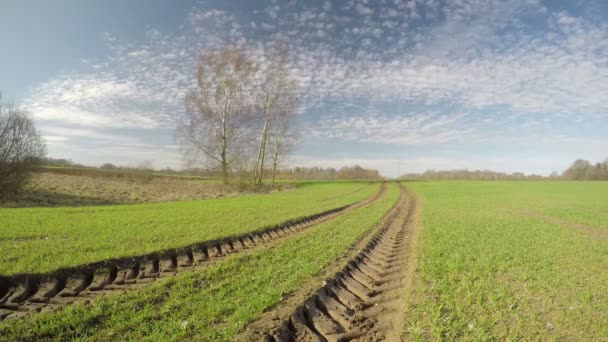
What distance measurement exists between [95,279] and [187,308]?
2747 mm

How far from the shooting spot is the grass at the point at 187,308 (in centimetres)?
385

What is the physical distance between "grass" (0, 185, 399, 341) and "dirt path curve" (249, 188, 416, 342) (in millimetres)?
550

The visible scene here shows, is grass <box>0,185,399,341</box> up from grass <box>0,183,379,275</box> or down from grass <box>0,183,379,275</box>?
down

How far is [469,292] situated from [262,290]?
4.30 m

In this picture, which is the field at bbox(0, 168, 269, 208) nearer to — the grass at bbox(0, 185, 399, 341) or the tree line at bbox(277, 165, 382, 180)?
the grass at bbox(0, 185, 399, 341)

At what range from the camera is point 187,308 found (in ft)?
15.1

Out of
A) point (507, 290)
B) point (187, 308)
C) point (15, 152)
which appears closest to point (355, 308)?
point (187, 308)

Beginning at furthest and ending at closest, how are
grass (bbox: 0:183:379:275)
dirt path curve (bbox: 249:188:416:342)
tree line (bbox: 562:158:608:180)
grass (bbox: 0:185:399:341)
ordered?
tree line (bbox: 562:158:608:180), grass (bbox: 0:183:379:275), dirt path curve (bbox: 249:188:416:342), grass (bbox: 0:185:399:341)

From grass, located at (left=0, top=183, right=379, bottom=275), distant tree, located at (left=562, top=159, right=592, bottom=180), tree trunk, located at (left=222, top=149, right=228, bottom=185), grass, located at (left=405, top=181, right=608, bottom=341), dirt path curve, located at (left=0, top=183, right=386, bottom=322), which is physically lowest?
grass, located at (left=405, top=181, right=608, bottom=341)

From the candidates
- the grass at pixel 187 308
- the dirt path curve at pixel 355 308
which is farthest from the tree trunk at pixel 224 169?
the dirt path curve at pixel 355 308

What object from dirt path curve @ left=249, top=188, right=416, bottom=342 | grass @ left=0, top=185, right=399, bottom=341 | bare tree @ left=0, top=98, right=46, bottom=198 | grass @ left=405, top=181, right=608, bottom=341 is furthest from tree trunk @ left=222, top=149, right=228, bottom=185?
dirt path curve @ left=249, top=188, right=416, bottom=342

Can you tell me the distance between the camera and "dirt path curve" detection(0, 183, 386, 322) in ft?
15.6

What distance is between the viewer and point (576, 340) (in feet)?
14.2

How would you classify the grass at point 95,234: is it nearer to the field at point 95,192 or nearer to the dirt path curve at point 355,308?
the dirt path curve at point 355,308
